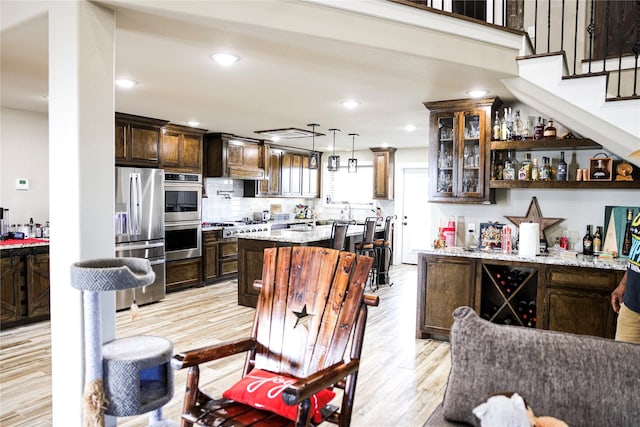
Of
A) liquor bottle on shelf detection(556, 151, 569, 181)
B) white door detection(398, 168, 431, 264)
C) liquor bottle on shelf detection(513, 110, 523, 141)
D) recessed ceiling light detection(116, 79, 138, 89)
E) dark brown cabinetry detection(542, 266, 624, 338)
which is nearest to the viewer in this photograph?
dark brown cabinetry detection(542, 266, 624, 338)

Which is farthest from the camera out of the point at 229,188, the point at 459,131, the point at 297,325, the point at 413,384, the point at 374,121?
the point at 229,188

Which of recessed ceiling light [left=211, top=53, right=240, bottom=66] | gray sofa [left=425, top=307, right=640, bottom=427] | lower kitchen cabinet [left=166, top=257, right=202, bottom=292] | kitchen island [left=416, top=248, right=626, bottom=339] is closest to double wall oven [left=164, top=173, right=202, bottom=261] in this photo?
lower kitchen cabinet [left=166, top=257, right=202, bottom=292]

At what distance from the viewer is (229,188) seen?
7.73 meters

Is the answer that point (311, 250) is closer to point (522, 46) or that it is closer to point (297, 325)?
point (297, 325)

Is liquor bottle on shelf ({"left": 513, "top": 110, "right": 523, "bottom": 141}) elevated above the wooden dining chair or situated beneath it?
elevated above

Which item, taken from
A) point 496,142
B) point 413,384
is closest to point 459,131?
point 496,142

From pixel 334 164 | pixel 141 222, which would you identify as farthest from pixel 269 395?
→ pixel 334 164

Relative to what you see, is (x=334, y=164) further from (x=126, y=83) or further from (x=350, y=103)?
(x=126, y=83)

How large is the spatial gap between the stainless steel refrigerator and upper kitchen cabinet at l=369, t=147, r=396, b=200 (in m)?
4.41

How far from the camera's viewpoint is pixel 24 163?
5.09 metres

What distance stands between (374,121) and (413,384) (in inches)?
136

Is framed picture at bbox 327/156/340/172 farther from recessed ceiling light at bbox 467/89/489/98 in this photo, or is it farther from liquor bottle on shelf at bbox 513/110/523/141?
liquor bottle on shelf at bbox 513/110/523/141

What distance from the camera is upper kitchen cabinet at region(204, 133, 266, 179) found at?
685cm

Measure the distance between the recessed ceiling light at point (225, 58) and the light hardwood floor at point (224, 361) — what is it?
2.36 metres
